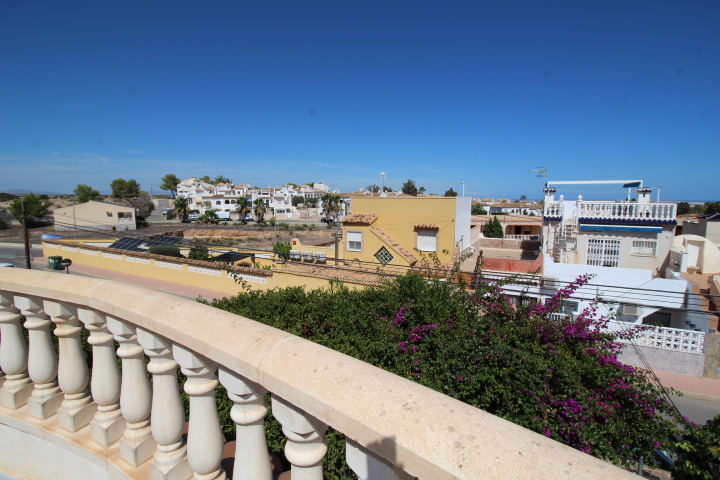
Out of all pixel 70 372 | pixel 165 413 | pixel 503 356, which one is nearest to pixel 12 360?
pixel 70 372

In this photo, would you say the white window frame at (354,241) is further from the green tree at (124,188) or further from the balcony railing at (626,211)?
the green tree at (124,188)

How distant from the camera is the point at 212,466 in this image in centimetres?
171

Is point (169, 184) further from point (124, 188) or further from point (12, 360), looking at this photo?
point (12, 360)

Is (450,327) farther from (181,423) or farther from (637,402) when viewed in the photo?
(181,423)

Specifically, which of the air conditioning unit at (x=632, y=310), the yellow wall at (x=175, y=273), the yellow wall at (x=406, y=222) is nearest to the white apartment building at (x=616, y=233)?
the air conditioning unit at (x=632, y=310)

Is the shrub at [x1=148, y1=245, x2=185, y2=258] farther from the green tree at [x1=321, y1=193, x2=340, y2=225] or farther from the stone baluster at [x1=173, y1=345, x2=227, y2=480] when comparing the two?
the green tree at [x1=321, y1=193, x2=340, y2=225]

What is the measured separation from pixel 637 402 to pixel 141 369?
4.68m

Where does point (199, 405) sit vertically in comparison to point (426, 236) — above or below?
above

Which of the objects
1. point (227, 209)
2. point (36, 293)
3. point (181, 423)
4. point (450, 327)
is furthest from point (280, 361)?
point (227, 209)

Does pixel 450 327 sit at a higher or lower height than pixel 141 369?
lower

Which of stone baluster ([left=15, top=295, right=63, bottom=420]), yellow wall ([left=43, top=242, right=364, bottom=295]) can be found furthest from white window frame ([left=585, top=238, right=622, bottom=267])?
stone baluster ([left=15, top=295, right=63, bottom=420])

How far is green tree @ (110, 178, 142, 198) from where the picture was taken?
10694 cm

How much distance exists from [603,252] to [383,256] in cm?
895

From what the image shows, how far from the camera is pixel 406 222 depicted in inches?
767
